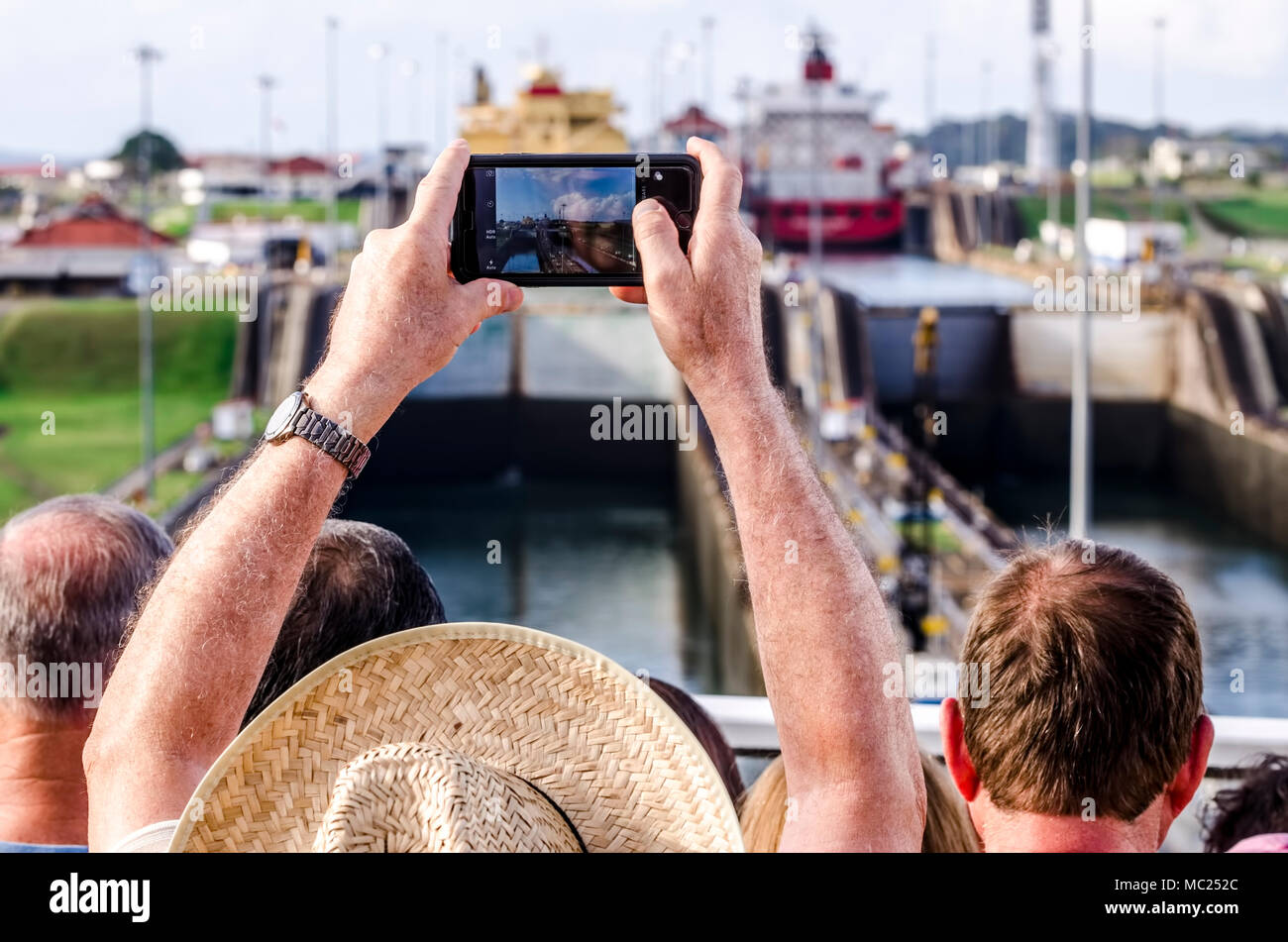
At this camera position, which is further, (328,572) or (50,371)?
(50,371)

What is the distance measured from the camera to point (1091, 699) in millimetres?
1384

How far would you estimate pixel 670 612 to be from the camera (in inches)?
795

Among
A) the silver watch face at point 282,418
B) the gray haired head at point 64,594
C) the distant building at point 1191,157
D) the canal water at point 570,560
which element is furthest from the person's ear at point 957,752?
the distant building at point 1191,157

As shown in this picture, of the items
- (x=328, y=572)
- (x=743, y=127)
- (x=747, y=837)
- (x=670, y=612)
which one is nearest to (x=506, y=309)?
(x=328, y=572)

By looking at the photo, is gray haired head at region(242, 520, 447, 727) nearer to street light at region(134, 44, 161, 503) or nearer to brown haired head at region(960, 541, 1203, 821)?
brown haired head at region(960, 541, 1203, 821)

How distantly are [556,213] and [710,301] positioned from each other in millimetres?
271

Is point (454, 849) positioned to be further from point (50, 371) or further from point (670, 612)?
point (50, 371)

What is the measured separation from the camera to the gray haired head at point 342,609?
169 cm

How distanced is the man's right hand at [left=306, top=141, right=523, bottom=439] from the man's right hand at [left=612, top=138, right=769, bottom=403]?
19 centimetres

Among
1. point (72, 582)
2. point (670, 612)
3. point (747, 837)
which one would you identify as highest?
point (72, 582)

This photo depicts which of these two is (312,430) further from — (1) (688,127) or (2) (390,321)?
(1) (688,127)

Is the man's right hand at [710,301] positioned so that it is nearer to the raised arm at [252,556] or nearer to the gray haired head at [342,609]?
the raised arm at [252,556]
